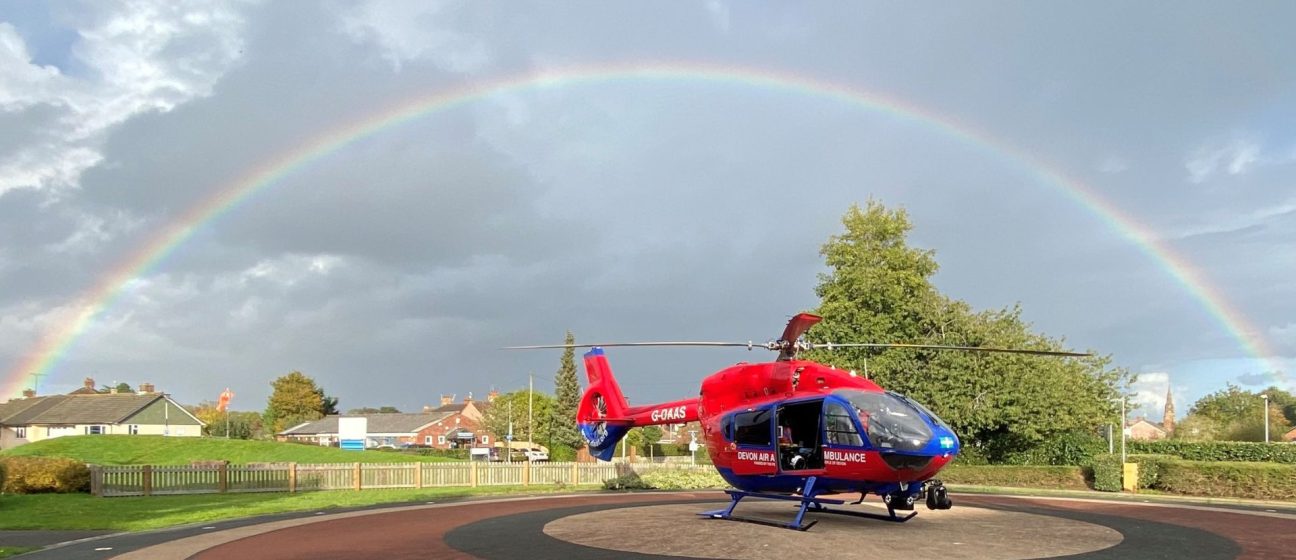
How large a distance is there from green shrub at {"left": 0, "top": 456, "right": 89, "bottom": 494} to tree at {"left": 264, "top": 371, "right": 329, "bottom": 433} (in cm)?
9917

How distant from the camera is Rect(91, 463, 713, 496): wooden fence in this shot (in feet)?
99.5

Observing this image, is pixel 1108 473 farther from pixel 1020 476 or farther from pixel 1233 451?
pixel 1233 451

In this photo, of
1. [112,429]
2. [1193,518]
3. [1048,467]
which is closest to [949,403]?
[1048,467]

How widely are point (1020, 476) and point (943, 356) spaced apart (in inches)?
356

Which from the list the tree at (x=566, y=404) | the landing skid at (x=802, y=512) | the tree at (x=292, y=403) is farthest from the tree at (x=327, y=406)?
the landing skid at (x=802, y=512)

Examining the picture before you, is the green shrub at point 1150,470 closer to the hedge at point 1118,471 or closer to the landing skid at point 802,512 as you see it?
the hedge at point 1118,471

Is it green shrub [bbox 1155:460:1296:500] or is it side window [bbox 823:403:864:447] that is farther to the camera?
green shrub [bbox 1155:460:1296:500]

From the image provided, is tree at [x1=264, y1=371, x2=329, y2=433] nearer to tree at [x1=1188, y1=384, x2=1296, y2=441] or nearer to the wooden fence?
the wooden fence

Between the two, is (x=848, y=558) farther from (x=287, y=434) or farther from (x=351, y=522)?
(x=287, y=434)

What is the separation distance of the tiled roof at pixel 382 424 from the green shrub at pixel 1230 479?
96716mm

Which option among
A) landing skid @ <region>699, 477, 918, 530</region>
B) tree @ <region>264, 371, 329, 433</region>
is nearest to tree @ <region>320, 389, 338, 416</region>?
tree @ <region>264, 371, 329, 433</region>

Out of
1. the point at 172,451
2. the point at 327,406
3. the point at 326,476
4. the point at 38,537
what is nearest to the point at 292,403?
the point at 327,406

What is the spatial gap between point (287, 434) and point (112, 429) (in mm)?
40020

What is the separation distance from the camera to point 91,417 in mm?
73625
